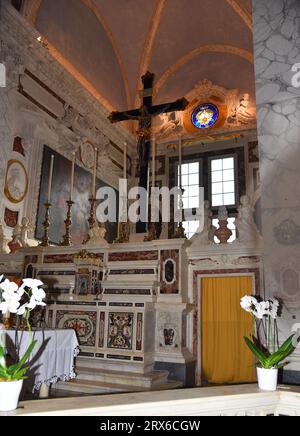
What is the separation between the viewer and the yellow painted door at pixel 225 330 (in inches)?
224

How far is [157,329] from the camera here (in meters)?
5.92

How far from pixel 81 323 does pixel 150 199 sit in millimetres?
2520

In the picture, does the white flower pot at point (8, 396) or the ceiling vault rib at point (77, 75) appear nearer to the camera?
the white flower pot at point (8, 396)

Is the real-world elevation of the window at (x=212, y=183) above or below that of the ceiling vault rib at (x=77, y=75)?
below

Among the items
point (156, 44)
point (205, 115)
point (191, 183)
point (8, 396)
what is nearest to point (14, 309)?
point (8, 396)

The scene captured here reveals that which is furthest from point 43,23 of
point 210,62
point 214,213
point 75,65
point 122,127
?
point 214,213

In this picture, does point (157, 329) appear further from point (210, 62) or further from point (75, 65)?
point (210, 62)

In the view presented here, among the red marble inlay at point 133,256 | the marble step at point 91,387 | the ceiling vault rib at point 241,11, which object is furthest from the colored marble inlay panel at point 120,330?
the ceiling vault rib at point 241,11

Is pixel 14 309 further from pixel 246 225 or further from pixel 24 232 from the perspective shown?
pixel 24 232

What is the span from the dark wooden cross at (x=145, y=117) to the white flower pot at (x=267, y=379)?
4.92 metres

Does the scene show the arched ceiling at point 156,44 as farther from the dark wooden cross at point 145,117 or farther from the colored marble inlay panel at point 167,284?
the colored marble inlay panel at point 167,284

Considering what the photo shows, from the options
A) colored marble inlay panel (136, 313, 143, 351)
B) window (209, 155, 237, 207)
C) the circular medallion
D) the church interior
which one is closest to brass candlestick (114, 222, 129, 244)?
the church interior

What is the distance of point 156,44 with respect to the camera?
13.4 meters

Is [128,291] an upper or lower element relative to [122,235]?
lower
